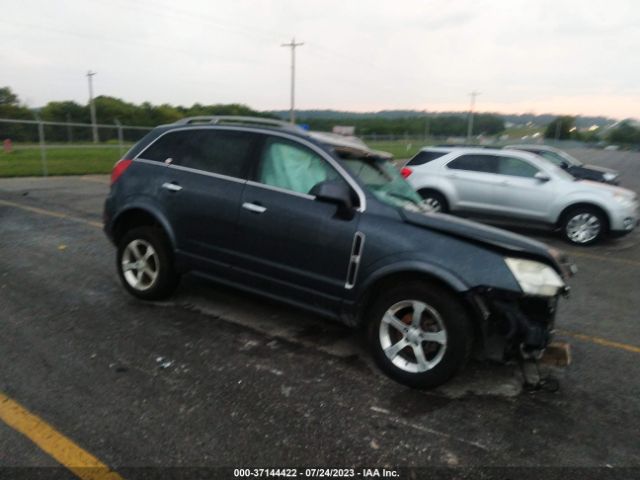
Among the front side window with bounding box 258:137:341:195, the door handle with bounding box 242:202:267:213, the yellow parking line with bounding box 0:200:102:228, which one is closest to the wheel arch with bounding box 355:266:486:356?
the front side window with bounding box 258:137:341:195

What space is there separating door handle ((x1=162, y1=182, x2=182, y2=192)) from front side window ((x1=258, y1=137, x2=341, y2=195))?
832mm

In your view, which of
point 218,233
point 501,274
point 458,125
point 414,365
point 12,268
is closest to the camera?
point 501,274

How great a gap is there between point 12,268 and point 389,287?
465 cm

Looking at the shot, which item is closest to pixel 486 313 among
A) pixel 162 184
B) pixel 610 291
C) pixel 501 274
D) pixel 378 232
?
pixel 501 274

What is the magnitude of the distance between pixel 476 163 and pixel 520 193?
110cm

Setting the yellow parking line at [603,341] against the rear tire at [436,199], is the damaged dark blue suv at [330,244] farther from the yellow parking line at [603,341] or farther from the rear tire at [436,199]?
the rear tire at [436,199]

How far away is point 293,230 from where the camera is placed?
12.6ft

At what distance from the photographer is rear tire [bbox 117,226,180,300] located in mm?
4605

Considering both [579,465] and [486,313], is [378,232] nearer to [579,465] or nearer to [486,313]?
[486,313]

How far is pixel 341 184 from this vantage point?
3639 millimetres

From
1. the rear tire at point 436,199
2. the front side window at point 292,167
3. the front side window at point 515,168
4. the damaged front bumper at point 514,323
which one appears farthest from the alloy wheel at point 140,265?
the front side window at point 515,168

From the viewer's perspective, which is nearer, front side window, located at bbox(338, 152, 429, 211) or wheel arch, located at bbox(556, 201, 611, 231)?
front side window, located at bbox(338, 152, 429, 211)

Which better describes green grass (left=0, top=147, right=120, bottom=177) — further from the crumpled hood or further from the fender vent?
the crumpled hood

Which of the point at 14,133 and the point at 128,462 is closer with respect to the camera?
the point at 128,462
